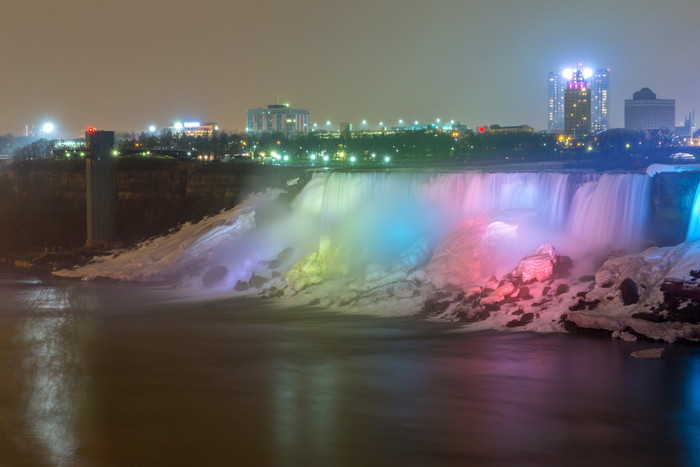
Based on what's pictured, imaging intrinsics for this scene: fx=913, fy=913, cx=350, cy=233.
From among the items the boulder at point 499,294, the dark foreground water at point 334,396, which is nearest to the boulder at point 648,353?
the dark foreground water at point 334,396

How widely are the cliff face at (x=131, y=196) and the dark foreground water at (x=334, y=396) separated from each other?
2363cm

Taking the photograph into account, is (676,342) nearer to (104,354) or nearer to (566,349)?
(566,349)

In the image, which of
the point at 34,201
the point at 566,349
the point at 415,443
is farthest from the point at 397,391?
the point at 34,201

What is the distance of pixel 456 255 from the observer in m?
33.4

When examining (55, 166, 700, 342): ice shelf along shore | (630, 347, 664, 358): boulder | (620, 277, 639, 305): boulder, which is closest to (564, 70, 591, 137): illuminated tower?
(55, 166, 700, 342): ice shelf along shore

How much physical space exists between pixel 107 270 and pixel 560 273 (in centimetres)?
2354

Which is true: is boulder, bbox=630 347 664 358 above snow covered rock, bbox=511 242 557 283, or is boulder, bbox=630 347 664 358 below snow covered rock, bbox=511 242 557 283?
below

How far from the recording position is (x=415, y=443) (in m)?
17.2

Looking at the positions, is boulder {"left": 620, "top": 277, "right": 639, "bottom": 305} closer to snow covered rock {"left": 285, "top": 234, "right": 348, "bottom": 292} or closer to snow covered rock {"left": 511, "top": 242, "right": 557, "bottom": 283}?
snow covered rock {"left": 511, "top": 242, "right": 557, "bottom": 283}

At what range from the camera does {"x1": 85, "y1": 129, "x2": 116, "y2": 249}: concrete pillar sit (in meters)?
52.8

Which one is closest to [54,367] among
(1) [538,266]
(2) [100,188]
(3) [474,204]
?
(1) [538,266]

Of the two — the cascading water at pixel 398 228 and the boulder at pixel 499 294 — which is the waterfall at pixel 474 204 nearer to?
the cascading water at pixel 398 228

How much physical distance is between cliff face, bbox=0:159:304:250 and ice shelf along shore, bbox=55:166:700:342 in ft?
→ 16.4

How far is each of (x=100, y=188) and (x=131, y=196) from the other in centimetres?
517
